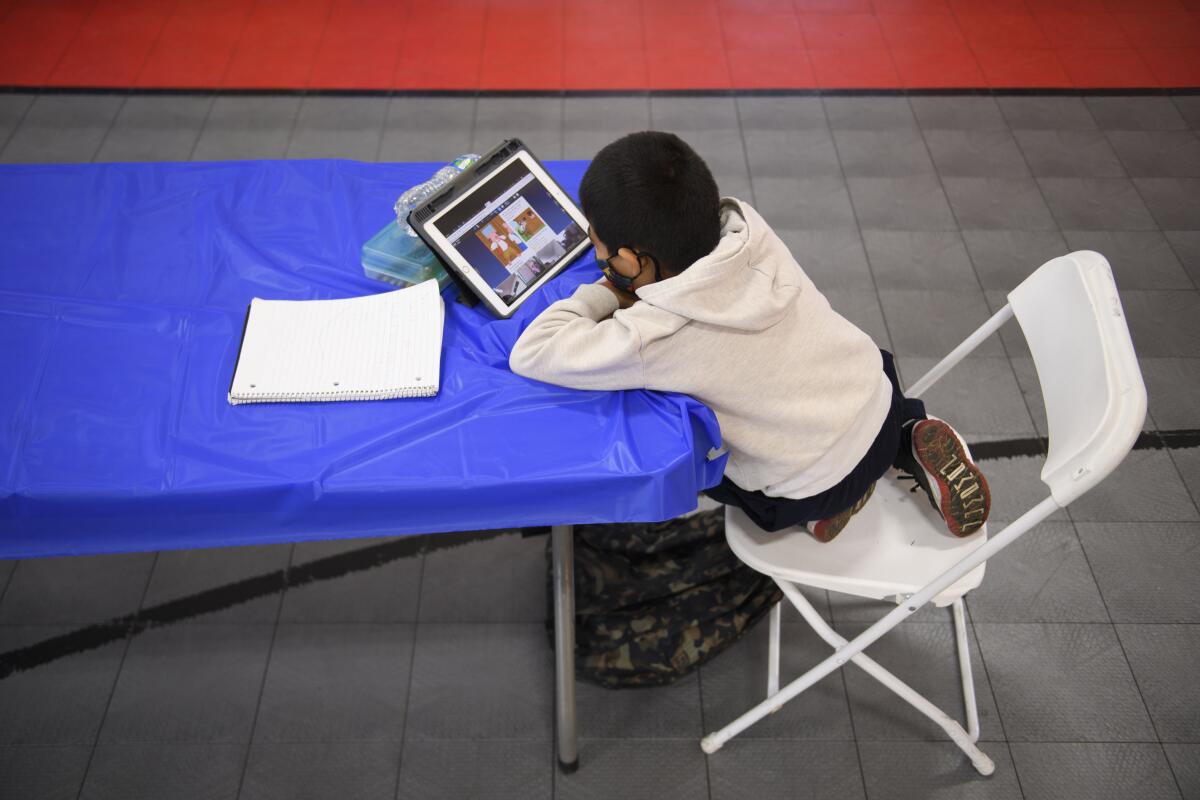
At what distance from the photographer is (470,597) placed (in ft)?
7.45

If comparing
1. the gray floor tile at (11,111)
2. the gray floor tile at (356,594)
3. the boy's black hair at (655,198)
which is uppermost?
the boy's black hair at (655,198)

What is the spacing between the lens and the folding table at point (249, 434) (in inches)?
55.8

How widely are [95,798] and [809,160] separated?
293 centimetres

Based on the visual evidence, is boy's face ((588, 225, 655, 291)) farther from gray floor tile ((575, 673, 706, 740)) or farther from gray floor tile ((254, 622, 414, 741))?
gray floor tile ((254, 622, 414, 741))

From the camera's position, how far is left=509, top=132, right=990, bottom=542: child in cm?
145

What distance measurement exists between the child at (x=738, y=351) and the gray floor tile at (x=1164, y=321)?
1.47 metres

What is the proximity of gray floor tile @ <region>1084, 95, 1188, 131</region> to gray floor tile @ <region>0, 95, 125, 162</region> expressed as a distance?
12.6ft

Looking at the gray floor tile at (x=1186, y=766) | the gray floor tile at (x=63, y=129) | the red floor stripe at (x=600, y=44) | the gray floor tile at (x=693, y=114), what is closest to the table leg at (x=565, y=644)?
the gray floor tile at (x=1186, y=766)

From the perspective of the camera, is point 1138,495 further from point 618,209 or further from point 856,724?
point 618,209

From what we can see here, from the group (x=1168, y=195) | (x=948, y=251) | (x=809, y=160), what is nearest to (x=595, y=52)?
(x=809, y=160)

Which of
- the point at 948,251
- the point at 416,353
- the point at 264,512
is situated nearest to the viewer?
the point at 264,512

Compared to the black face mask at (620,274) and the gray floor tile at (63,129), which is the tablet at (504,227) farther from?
the gray floor tile at (63,129)

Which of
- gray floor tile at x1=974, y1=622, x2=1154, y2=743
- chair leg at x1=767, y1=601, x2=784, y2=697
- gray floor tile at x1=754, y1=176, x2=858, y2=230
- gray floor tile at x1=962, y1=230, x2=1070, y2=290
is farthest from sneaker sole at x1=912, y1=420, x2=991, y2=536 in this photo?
gray floor tile at x1=754, y1=176, x2=858, y2=230

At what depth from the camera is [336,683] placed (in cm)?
212
